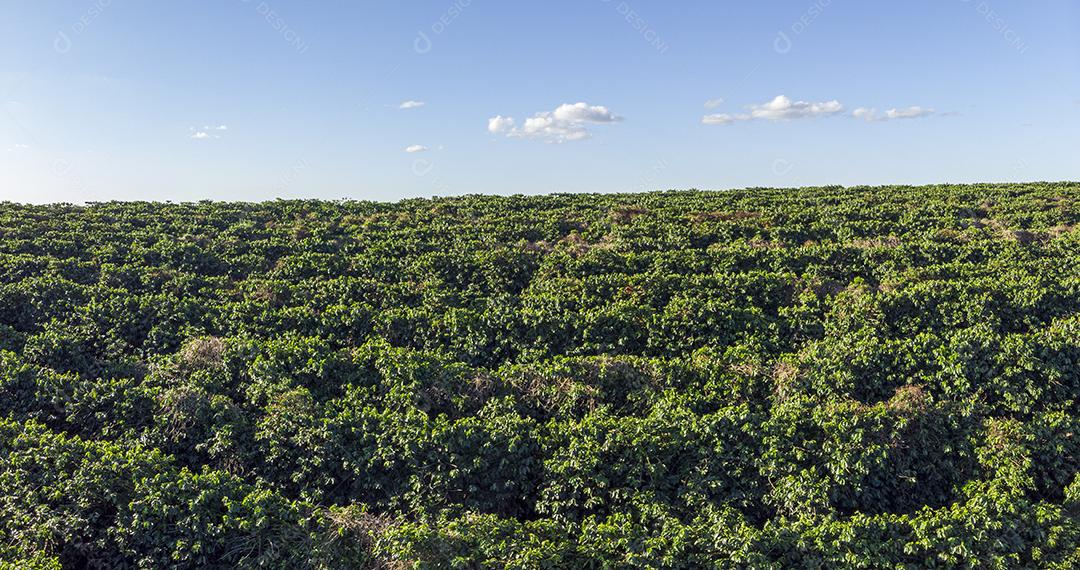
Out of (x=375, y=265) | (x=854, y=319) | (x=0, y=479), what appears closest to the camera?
(x=0, y=479)

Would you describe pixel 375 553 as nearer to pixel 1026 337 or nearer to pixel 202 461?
pixel 202 461

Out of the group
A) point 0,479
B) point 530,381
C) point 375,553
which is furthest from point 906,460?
point 0,479

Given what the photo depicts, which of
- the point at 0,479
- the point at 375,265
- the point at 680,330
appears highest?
the point at 375,265

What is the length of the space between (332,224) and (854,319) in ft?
76.1

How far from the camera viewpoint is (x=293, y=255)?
24656 millimetres

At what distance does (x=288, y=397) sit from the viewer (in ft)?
44.9

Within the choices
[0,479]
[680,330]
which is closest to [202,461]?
[0,479]

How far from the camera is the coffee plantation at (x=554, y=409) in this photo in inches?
395

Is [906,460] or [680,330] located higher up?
[680,330]

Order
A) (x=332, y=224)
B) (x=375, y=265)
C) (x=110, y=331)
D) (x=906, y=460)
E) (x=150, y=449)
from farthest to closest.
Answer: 1. (x=332, y=224)
2. (x=375, y=265)
3. (x=110, y=331)
4. (x=150, y=449)
5. (x=906, y=460)

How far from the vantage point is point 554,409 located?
14.0 m

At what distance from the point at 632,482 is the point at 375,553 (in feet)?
15.7

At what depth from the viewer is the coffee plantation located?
10039 millimetres

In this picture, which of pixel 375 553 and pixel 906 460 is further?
pixel 906 460
